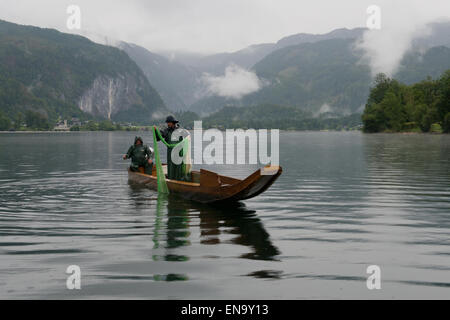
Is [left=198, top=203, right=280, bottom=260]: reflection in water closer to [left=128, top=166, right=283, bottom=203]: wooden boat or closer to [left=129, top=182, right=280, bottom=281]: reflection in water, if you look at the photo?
[left=129, top=182, right=280, bottom=281]: reflection in water

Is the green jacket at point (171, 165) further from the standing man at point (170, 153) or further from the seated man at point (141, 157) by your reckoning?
the seated man at point (141, 157)

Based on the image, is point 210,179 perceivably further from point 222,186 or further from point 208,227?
point 208,227

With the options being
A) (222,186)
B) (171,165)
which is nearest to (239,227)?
(222,186)

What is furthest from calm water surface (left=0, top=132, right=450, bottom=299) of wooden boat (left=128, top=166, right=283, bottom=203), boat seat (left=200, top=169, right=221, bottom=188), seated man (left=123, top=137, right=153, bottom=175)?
seated man (left=123, top=137, right=153, bottom=175)

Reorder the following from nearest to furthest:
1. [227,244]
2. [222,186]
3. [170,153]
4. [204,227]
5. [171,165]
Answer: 1. [227,244]
2. [204,227]
3. [222,186]
4. [170,153]
5. [171,165]

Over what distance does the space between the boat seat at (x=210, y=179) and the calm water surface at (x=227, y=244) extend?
979mm

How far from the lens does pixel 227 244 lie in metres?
13.1

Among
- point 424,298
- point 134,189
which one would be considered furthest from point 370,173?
point 424,298

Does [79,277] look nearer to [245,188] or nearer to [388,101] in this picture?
[245,188]

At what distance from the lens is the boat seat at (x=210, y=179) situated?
1938 centimetres

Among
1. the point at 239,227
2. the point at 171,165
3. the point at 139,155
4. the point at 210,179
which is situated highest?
the point at 139,155

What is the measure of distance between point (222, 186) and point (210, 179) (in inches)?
27.6

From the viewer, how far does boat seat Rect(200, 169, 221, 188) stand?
19375 millimetres
